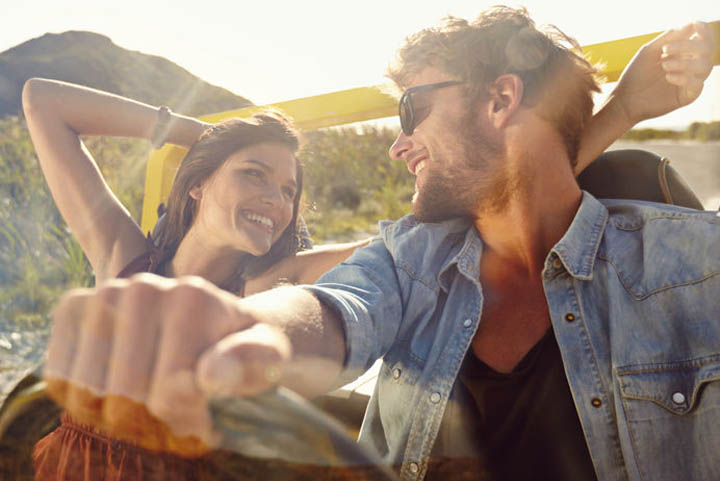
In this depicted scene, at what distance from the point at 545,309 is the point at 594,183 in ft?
1.42

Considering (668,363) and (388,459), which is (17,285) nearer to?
(388,459)

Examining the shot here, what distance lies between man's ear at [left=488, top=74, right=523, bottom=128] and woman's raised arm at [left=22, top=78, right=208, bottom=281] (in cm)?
130

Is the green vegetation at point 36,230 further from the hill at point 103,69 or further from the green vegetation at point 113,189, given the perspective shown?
the hill at point 103,69

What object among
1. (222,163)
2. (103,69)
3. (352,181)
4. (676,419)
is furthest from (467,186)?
(103,69)

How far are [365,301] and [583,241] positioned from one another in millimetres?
559

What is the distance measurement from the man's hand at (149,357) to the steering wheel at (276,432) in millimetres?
14

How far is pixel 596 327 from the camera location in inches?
44.1

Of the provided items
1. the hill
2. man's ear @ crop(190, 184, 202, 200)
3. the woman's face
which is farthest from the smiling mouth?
the hill

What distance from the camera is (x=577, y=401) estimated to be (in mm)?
1061

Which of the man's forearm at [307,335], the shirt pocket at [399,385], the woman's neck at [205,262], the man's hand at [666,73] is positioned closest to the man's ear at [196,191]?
the woman's neck at [205,262]

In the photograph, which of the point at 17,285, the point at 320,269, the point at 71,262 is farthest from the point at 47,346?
the point at 17,285

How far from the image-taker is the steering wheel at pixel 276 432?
36cm

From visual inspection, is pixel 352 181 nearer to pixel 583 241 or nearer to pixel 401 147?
pixel 401 147

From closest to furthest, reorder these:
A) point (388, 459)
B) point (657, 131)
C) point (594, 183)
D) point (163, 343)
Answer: point (163, 343)
point (388, 459)
point (594, 183)
point (657, 131)
